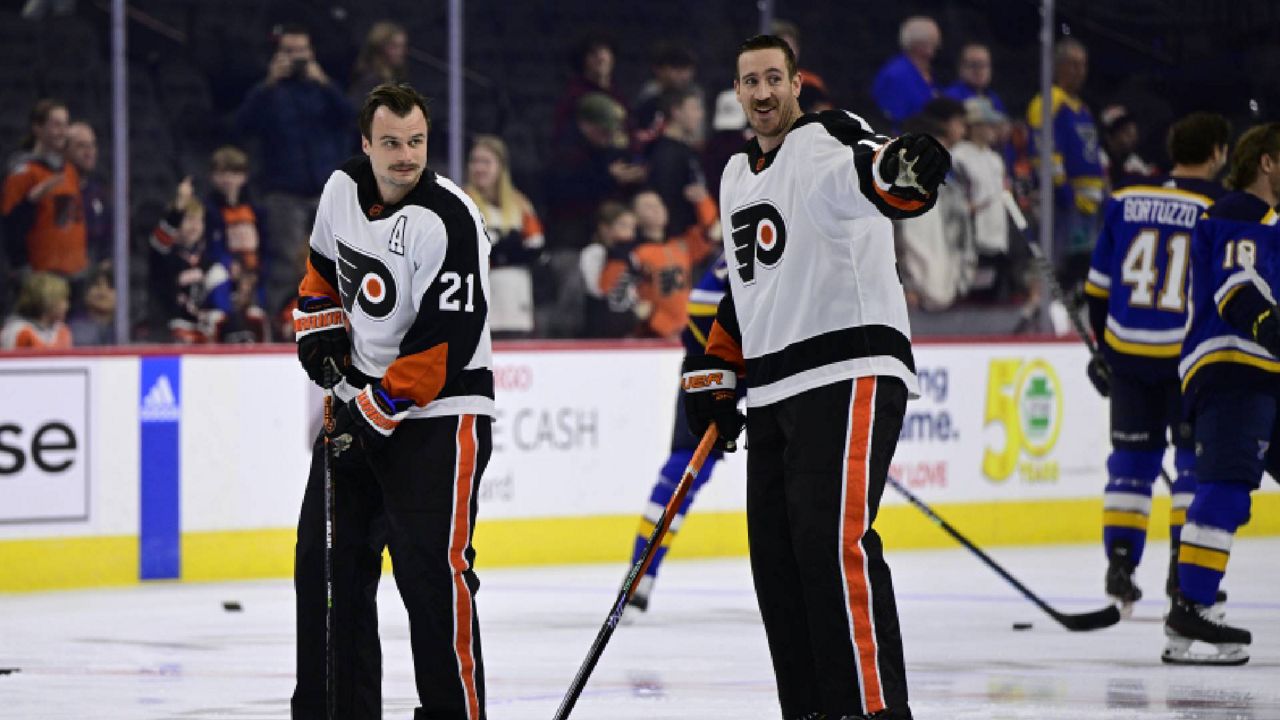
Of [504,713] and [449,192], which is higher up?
[449,192]

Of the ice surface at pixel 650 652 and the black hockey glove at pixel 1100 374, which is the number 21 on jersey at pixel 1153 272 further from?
the ice surface at pixel 650 652

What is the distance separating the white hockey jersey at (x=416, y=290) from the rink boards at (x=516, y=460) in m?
4.10

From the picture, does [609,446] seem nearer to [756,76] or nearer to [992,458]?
[992,458]

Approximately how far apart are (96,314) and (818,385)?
490cm

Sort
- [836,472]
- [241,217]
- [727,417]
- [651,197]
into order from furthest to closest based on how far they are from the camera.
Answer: [651,197], [241,217], [727,417], [836,472]

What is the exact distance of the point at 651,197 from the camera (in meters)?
10.2

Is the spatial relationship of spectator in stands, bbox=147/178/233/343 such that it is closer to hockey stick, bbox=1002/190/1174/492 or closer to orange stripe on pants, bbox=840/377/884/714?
hockey stick, bbox=1002/190/1174/492

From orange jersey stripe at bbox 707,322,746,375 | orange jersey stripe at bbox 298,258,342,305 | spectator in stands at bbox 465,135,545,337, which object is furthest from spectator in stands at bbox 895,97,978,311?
orange jersey stripe at bbox 298,258,342,305

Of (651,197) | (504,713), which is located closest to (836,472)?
(504,713)

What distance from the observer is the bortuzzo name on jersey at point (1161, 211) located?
705 centimetres

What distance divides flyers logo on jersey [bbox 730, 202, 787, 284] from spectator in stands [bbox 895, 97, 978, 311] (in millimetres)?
5980

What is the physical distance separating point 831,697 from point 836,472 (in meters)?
0.43

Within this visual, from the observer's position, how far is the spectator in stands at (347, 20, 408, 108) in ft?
31.1

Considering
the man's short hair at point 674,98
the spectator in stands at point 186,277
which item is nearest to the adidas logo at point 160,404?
the spectator in stands at point 186,277
